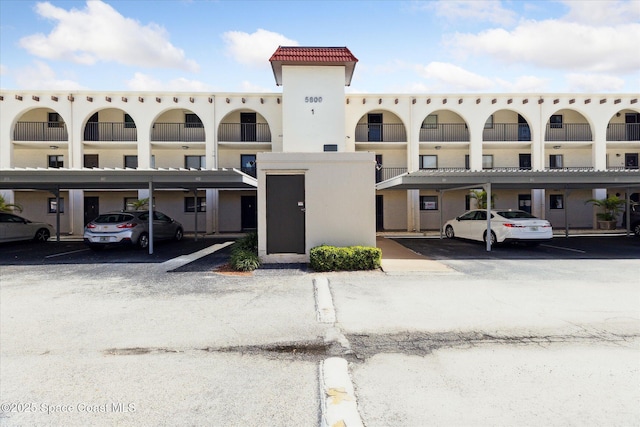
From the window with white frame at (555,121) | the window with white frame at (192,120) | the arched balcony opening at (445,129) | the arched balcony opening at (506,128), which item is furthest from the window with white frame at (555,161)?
the window with white frame at (192,120)

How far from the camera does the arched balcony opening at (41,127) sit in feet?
66.2

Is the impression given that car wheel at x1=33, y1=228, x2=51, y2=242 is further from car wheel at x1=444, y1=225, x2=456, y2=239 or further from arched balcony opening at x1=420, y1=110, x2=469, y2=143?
arched balcony opening at x1=420, y1=110, x2=469, y2=143

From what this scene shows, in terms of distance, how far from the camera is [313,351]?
4172 millimetres

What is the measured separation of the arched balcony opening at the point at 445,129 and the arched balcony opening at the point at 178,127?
44.1 feet

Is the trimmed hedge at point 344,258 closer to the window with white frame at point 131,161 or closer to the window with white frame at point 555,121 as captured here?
the window with white frame at point 131,161

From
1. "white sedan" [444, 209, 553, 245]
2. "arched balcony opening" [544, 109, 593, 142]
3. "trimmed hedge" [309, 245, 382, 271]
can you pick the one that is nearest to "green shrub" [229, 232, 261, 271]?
"trimmed hedge" [309, 245, 382, 271]

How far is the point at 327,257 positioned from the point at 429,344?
4.43 metres

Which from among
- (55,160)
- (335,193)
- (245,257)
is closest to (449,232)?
(335,193)

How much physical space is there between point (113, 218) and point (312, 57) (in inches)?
448

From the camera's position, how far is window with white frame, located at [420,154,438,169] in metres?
21.2

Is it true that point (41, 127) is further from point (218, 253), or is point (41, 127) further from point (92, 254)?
point (218, 253)

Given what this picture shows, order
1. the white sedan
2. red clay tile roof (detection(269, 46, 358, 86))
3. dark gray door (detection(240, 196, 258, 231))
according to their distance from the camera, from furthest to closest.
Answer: dark gray door (detection(240, 196, 258, 231)) → red clay tile roof (detection(269, 46, 358, 86)) → the white sedan

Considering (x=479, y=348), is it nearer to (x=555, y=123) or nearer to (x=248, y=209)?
(x=248, y=209)

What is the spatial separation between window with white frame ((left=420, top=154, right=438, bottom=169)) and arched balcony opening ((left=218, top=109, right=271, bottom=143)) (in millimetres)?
9283
